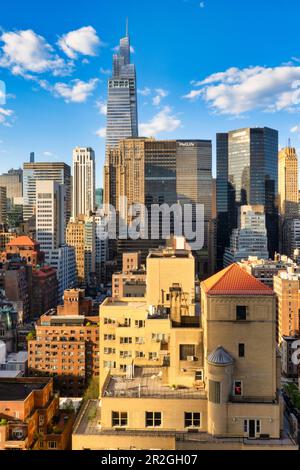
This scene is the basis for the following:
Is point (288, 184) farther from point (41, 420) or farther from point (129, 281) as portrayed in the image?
point (41, 420)

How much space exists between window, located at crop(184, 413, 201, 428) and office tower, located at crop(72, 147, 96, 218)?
64515mm

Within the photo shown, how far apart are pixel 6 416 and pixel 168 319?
567cm

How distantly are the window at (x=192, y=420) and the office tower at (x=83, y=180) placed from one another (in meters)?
64.5

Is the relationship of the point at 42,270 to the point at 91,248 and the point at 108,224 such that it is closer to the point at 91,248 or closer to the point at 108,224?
the point at 91,248

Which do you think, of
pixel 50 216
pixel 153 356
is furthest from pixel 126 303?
pixel 50 216

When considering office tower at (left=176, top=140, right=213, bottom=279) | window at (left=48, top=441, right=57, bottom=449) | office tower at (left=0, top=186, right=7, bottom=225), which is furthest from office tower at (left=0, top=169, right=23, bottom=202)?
window at (left=48, top=441, right=57, bottom=449)

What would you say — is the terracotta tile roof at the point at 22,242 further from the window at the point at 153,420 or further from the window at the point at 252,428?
the window at the point at 252,428

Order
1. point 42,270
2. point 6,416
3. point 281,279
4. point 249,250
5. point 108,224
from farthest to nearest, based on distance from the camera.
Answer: point 108,224 < point 249,250 < point 42,270 < point 281,279 < point 6,416

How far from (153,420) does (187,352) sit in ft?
3.26

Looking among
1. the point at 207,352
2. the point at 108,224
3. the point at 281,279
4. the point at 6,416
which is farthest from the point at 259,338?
the point at 108,224

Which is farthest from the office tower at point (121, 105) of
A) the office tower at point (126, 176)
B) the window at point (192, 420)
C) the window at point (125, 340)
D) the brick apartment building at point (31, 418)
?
the window at point (192, 420)

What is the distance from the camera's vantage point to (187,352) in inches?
244

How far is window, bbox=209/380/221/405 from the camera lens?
5.36 m

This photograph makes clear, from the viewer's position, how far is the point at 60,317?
18609mm
